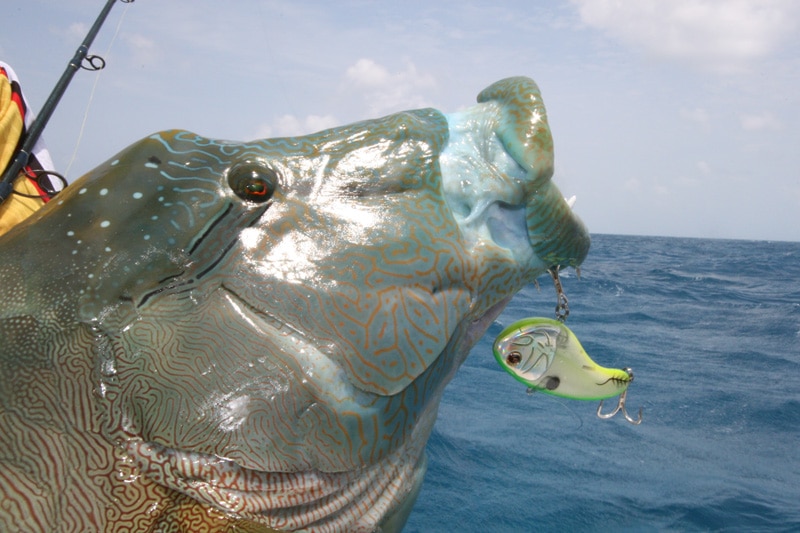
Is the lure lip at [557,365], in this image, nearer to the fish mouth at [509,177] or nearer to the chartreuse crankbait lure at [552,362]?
the chartreuse crankbait lure at [552,362]

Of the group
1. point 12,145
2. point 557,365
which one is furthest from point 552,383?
point 12,145

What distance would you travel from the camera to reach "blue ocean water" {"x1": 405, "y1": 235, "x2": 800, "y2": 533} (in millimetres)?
5332

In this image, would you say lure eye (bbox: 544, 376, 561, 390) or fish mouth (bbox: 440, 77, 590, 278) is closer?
fish mouth (bbox: 440, 77, 590, 278)

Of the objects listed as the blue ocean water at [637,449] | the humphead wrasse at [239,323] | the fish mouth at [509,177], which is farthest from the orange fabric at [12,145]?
the blue ocean water at [637,449]

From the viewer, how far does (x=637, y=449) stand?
6.66 meters

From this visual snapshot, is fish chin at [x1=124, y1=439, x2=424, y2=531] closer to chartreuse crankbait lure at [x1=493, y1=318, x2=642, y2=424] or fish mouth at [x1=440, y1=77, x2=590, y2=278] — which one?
fish mouth at [x1=440, y1=77, x2=590, y2=278]

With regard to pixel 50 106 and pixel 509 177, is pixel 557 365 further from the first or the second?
pixel 50 106

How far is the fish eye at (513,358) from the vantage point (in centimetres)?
286

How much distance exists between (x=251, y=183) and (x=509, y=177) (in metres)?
0.77

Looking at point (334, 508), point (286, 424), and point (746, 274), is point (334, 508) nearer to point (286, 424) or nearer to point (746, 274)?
point (286, 424)

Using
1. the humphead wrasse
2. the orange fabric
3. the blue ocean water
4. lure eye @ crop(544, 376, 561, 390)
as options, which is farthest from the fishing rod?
the blue ocean water

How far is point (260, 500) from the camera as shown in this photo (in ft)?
5.02

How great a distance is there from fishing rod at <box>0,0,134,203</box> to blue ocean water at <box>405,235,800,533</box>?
3.91 m

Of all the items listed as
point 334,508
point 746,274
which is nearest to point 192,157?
point 334,508
